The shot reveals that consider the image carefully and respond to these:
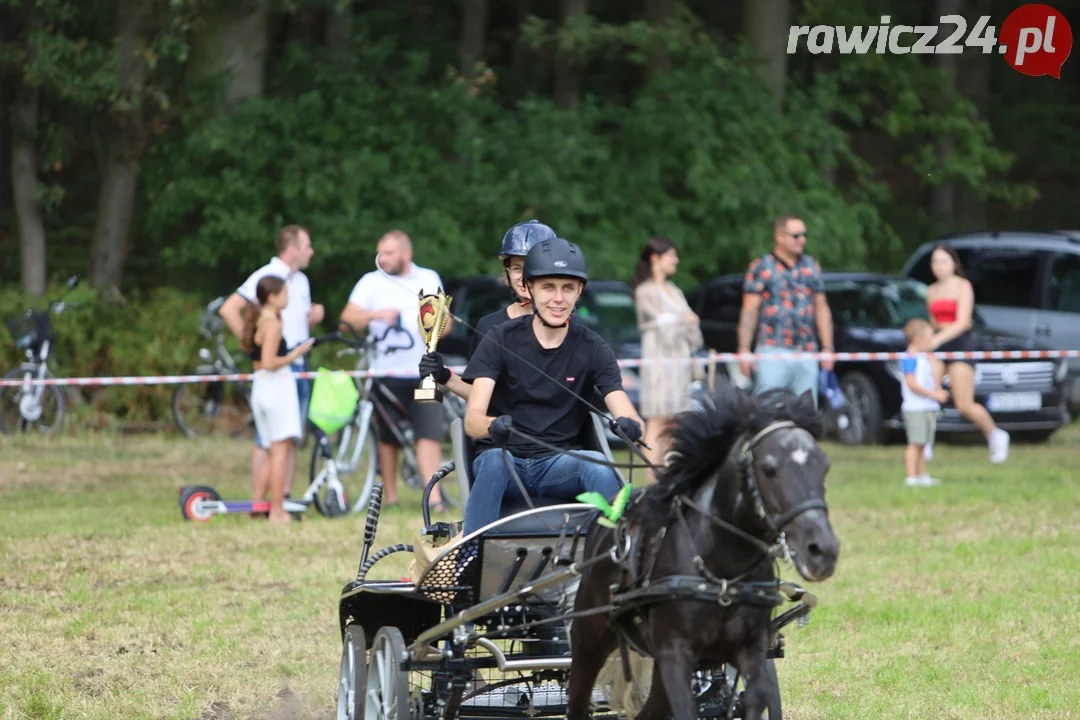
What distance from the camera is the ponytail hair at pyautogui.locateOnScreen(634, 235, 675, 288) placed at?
1453 centimetres

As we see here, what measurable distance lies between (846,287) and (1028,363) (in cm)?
252

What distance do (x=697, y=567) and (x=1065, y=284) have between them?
14981 mm

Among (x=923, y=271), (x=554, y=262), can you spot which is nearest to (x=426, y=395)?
(x=554, y=262)

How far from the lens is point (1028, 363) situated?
693 inches

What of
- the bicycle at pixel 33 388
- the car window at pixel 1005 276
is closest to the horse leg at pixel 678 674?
the bicycle at pixel 33 388

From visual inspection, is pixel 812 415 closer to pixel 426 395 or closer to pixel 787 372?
pixel 426 395

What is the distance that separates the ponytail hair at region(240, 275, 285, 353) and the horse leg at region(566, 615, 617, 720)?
22.2ft

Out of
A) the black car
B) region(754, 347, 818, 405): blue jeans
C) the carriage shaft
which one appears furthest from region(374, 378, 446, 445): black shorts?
the carriage shaft

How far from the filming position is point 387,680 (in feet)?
20.9

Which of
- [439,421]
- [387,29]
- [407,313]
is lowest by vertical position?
[439,421]

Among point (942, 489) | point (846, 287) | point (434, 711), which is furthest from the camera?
point (846, 287)

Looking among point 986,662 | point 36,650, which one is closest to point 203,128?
point 36,650

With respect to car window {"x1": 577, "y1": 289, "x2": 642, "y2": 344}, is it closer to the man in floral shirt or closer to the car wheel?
the car wheel

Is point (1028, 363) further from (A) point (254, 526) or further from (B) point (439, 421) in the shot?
(A) point (254, 526)
